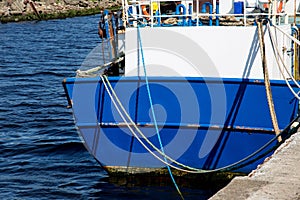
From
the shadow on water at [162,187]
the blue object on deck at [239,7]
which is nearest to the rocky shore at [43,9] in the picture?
the shadow on water at [162,187]

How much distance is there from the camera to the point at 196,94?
9570mm

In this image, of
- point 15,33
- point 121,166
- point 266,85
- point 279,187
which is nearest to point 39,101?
point 121,166

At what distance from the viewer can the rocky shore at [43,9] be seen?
5028 cm

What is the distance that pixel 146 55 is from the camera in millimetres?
10164

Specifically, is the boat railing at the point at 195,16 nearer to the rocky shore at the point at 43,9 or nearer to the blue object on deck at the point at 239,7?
the blue object on deck at the point at 239,7

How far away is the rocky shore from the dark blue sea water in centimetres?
2181

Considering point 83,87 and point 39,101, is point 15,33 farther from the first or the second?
point 83,87

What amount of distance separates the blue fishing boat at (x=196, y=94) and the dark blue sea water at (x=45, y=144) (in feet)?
3.29

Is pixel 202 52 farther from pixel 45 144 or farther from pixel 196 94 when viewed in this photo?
pixel 45 144

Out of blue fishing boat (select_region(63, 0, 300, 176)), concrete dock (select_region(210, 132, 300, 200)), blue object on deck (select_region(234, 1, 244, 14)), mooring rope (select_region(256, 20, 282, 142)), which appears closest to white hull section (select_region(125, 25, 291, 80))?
blue fishing boat (select_region(63, 0, 300, 176))

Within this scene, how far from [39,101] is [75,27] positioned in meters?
23.8

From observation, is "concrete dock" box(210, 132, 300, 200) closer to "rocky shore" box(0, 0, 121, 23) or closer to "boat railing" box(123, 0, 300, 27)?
"boat railing" box(123, 0, 300, 27)

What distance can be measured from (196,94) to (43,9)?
45114 mm

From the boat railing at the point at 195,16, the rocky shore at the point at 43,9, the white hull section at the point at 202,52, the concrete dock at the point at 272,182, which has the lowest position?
the rocky shore at the point at 43,9
